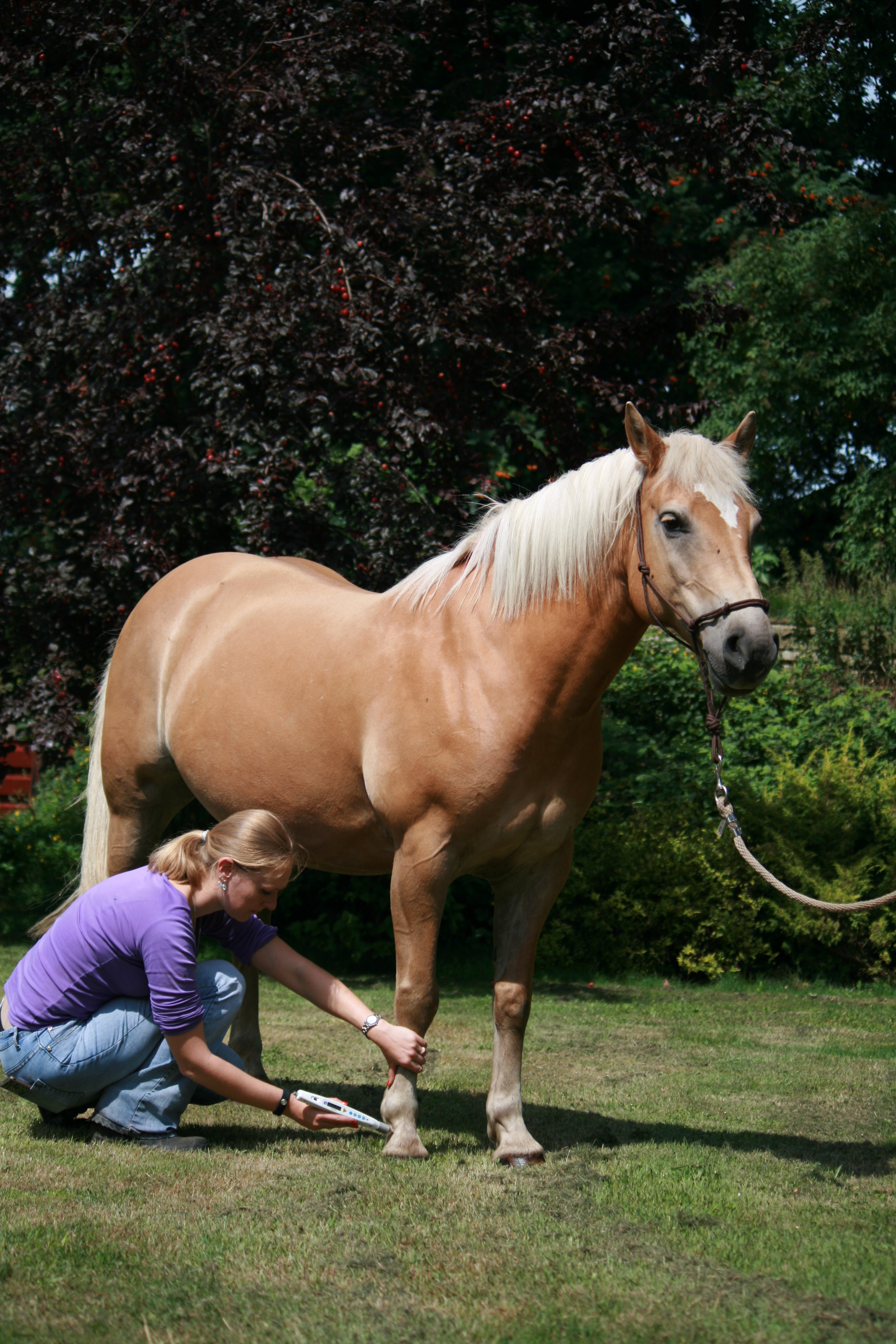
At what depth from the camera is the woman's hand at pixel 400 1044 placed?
3.36 meters

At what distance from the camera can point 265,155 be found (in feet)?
23.5

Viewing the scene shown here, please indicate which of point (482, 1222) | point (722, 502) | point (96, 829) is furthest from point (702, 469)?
point (96, 829)

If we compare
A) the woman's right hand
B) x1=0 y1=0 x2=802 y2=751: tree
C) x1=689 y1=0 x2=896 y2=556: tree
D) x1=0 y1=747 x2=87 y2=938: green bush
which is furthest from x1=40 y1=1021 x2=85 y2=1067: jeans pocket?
x1=689 y1=0 x2=896 y2=556: tree

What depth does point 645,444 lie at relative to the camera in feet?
11.2

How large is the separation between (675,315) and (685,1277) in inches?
261

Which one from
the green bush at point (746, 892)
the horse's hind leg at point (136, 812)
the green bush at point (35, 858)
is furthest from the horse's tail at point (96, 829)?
the green bush at point (35, 858)

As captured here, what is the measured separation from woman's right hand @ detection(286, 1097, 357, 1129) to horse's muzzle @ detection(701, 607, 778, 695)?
165 cm

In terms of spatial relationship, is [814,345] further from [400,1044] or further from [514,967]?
[400,1044]

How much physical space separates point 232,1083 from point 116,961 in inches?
21.1

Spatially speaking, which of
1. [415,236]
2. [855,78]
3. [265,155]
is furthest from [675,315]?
[855,78]

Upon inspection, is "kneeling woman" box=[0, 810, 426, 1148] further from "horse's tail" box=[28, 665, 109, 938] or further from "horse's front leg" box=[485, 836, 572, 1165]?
"horse's tail" box=[28, 665, 109, 938]

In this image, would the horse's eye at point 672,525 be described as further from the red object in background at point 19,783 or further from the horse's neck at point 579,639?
the red object in background at point 19,783

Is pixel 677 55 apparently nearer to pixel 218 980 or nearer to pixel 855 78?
pixel 218 980

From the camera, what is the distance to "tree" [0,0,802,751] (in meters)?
6.85
